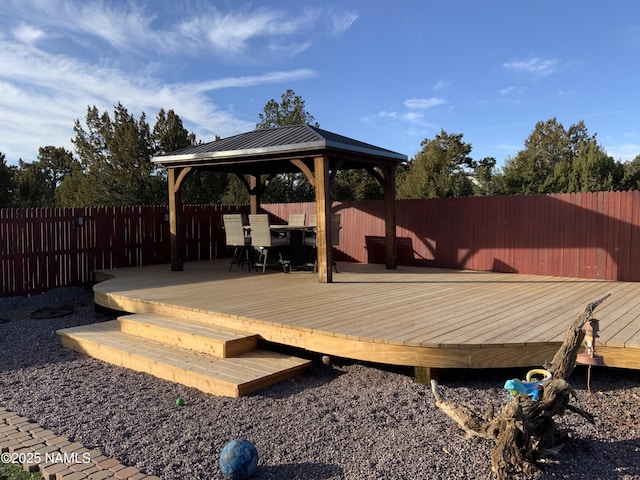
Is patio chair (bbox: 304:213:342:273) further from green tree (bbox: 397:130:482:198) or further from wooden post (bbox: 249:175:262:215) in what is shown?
green tree (bbox: 397:130:482:198)

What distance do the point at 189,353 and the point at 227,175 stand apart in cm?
1546

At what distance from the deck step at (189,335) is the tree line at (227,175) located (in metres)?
12.5

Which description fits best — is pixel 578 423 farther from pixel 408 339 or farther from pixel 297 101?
pixel 297 101

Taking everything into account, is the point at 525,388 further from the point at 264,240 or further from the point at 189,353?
the point at 264,240

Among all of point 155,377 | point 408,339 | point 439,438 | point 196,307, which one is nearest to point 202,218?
point 196,307

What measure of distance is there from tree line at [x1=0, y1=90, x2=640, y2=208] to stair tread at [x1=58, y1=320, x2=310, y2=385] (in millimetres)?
12769

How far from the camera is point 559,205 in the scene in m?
7.16

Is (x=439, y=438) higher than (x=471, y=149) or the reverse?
the reverse

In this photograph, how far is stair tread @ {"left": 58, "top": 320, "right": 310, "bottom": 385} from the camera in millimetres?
3445

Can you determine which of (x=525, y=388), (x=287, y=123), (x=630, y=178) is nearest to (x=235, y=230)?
(x=525, y=388)

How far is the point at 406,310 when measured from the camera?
4484mm

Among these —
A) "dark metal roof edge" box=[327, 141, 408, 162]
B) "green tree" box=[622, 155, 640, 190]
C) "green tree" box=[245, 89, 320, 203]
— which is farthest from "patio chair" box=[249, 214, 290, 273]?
"green tree" box=[622, 155, 640, 190]

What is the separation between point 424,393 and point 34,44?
9.84 metres

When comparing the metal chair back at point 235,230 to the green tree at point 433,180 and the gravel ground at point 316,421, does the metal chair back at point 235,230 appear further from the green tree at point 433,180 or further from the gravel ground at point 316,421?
the green tree at point 433,180
